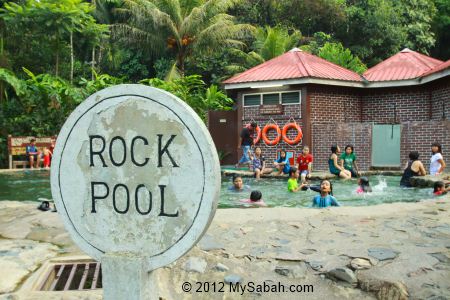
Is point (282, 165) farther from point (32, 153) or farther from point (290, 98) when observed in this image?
point (32, 153)

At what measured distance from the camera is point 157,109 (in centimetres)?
196

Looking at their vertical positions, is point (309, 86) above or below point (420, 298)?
above

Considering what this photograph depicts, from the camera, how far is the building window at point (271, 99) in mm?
16547

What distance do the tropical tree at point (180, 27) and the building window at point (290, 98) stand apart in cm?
809

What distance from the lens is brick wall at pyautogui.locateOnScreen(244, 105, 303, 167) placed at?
16266mm

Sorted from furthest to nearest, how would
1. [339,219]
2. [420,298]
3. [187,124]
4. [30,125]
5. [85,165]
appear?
1. [30,125]
2. [339,219]
3. [420,298]
4. [85,165]
5. [187,124]

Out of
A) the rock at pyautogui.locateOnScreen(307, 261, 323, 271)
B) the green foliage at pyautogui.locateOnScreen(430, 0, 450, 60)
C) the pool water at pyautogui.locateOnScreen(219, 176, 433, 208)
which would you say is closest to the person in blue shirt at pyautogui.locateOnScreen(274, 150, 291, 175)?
the pool water at pyautogui.locateOnScreen(219, 176, 433, 208)

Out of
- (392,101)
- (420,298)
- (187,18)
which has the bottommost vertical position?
(420,298)

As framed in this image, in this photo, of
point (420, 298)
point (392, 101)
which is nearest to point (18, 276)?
point (420, 298)

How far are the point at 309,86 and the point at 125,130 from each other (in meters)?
14.5

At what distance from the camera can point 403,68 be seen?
17.1 meters

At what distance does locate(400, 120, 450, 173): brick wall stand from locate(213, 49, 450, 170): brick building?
0.10ft

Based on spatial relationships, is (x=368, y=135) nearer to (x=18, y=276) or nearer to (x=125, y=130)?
(x=18, y=276)

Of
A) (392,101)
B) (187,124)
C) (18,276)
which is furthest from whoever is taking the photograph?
(392,101)
